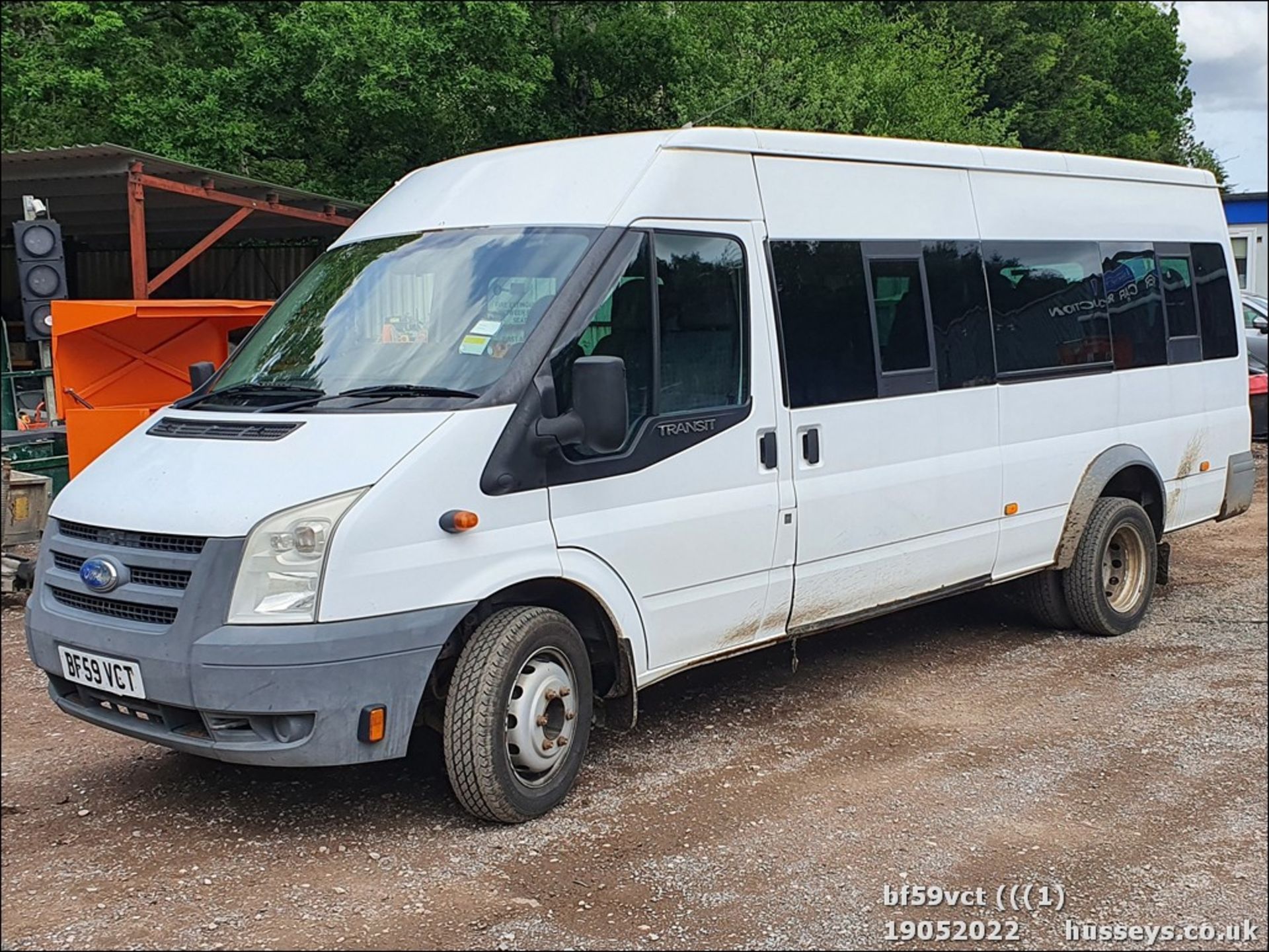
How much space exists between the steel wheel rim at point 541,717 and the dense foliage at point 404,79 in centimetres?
1056

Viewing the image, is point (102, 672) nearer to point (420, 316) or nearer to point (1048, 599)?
point (420, 316)

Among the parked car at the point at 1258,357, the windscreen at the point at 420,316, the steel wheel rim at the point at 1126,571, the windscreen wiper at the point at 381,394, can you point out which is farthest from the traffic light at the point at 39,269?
the parked car at the point at 1258,357

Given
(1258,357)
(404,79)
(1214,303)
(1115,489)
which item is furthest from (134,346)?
(1258,357)

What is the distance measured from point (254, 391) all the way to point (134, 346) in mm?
8086

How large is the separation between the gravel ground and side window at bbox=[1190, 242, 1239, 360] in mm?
2386

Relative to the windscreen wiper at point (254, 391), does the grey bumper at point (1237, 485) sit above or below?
below

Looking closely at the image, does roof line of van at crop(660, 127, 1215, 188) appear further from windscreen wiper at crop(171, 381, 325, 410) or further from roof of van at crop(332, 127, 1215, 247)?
windscreen wiper at crop(171, 381, 325, 410)

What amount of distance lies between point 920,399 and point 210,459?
3.36 m

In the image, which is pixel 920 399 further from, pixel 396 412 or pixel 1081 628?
pixel 396 412

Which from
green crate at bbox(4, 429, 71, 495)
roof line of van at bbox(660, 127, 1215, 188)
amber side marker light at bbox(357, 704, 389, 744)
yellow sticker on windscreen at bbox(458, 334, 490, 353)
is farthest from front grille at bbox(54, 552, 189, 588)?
green crate at bbox(4, 429, 71, 495)

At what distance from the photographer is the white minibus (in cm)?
446

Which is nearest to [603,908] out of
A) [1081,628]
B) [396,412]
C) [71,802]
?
[396,412]

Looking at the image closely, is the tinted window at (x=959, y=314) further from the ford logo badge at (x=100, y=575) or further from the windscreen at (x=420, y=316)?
the ford logo badge at (x=100, y=575)

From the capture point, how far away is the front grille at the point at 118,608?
450cm
